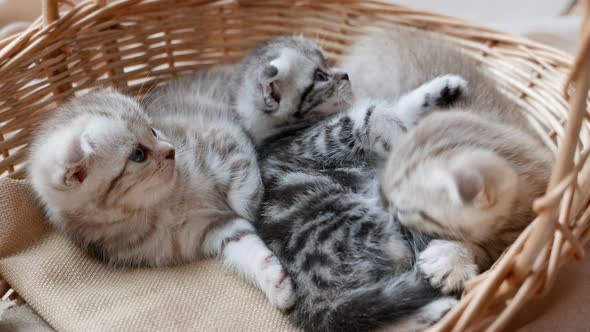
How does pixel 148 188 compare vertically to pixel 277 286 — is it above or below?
above

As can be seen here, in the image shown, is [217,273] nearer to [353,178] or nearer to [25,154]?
Result: [353,178]

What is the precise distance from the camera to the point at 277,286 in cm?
132

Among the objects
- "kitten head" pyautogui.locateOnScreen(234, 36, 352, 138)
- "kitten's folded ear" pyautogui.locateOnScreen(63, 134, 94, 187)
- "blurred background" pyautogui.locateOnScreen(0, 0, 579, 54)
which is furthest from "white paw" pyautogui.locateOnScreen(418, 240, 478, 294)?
"blurred background" pyautogui.locateOnScreen(0, 0, 579, 54)

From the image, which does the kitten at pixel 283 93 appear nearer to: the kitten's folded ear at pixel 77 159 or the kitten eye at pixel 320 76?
the kitten eye at pixel 320 76

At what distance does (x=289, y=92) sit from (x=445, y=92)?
49 cm

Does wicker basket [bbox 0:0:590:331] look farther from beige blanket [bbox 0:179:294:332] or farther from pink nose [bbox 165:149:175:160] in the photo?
pink nose [bbox 165:149:175:160]

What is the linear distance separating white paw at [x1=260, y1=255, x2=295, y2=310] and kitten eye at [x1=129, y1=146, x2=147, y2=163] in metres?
0.42

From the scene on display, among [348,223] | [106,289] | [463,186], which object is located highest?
[463,186]

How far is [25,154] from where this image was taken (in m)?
1.64

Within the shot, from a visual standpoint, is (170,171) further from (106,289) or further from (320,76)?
(320,76)

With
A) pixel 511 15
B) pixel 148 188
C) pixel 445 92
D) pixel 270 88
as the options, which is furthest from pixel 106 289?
pixel 511 15

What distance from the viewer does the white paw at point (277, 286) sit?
Answer: 1308 mm

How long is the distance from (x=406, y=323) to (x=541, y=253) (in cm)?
33

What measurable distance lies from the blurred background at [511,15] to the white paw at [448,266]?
1.67m
